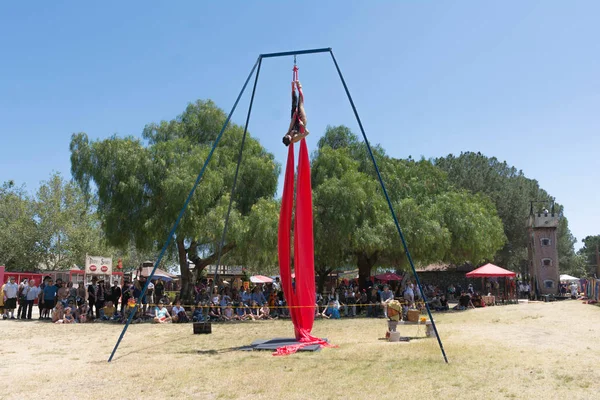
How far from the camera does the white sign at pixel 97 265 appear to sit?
79.1ft

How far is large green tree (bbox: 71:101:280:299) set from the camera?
727 inches

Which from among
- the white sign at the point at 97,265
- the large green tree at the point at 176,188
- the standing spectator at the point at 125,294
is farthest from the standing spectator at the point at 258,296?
the white sign at the point at 97,265

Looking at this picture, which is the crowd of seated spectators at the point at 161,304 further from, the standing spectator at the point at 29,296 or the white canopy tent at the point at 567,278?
the white canopy tent at the point at 567,278

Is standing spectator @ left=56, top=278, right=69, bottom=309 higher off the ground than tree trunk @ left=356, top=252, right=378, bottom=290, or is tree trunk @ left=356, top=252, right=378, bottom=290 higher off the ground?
tree trunk @ left=356, top=252, right=378, bottom=290

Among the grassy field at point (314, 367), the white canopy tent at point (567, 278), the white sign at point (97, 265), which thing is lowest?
the grassy field at point (314, 367)

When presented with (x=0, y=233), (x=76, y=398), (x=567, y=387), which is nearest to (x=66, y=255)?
(x=0, y=233)

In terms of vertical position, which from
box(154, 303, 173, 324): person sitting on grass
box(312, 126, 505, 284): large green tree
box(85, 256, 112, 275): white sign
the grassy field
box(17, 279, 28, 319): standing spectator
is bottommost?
the grassy field

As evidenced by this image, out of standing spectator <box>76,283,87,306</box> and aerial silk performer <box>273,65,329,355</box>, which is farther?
standing spectator <box>76,283,87,306</box>

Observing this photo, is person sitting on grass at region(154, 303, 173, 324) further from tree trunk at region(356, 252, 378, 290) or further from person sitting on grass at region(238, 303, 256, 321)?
tree trunk at region(356, 252, 378, 290)

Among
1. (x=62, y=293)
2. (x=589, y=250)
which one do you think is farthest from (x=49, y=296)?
(x=589, y=250)

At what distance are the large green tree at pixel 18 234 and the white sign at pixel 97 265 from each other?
14.0 m

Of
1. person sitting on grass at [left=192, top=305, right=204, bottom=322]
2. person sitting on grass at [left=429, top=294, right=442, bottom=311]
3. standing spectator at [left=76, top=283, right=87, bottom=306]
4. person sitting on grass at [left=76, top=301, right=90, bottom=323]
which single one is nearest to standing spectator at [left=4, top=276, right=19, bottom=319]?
standing spectator at [left=76, top=283, right=87, bottom=306]

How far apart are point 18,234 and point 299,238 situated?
31.6 m

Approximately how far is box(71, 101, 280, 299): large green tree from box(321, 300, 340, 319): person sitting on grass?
9.32ft
